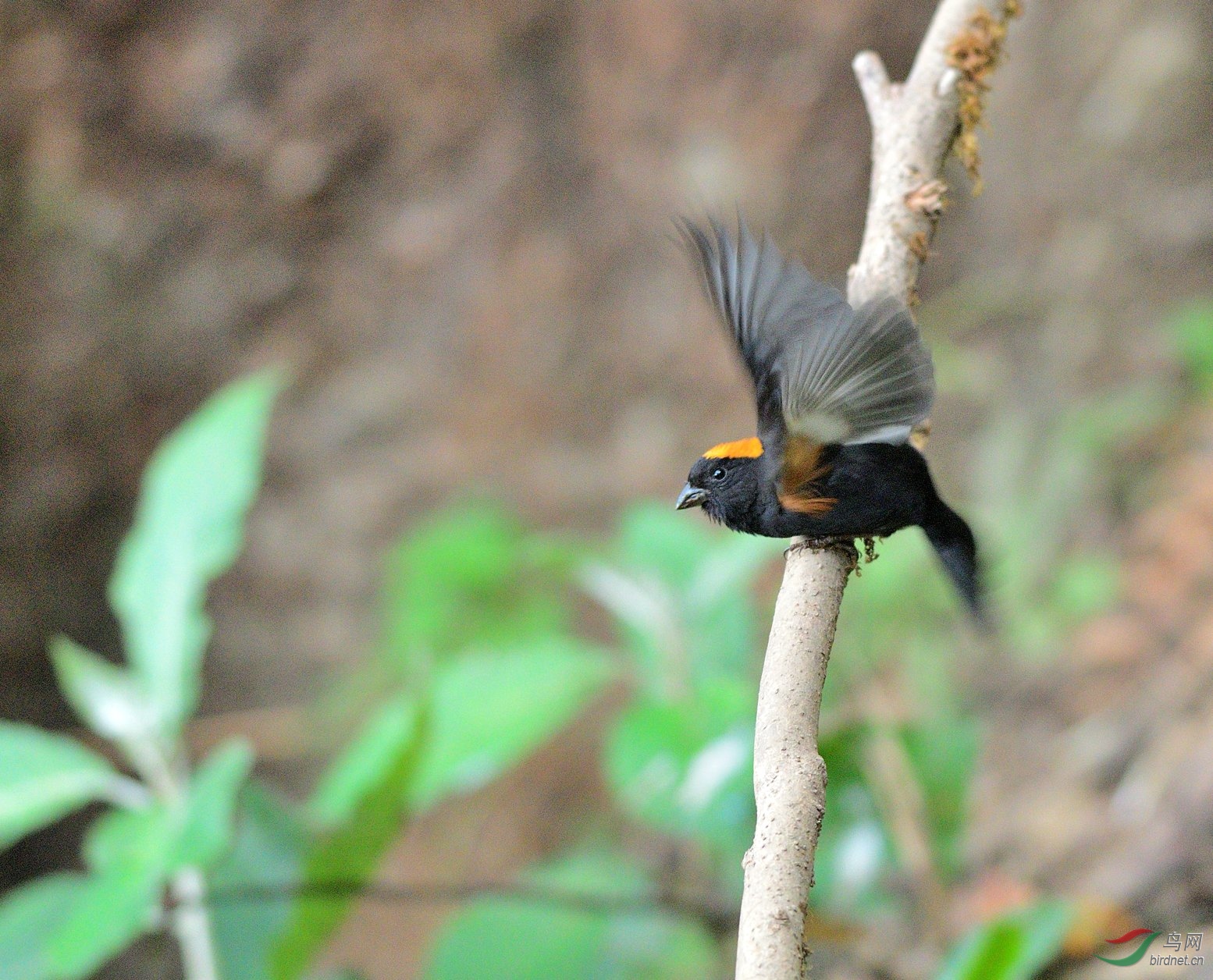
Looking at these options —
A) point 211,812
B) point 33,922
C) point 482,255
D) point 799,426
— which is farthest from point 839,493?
point 482,255

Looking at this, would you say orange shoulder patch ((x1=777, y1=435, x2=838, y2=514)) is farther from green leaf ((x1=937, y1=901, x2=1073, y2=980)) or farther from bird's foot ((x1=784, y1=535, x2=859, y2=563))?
green leaf ((x1=937, y1=901, x2=1073, y2=980))

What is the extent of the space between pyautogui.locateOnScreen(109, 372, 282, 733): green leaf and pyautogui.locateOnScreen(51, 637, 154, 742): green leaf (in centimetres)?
5

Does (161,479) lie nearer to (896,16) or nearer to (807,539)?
(807,539)

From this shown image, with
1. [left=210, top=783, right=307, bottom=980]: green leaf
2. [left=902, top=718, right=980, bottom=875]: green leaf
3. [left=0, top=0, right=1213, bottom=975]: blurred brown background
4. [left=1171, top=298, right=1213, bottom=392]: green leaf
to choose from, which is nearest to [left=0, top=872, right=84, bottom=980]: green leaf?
[left=210, top=783, right=307, bottom=980]: green leaf

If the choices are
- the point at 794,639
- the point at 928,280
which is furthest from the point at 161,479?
the point at 928,280

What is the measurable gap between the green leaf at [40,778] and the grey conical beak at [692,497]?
155cm

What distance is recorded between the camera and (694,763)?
2.44m

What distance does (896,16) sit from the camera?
467 cm

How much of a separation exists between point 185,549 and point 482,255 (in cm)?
267

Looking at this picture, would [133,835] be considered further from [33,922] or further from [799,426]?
[799,426]

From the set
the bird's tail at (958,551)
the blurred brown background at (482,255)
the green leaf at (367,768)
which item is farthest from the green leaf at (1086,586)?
the green leaf at (367,768)

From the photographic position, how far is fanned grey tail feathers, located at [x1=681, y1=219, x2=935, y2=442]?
1393mm

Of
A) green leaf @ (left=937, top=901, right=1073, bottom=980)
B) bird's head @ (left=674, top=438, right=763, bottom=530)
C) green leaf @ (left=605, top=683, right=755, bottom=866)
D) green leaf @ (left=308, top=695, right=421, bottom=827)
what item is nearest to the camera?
bird's head @ (left=674, top=438, right=763, bottom=530)

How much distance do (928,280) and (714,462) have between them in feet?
13.4
